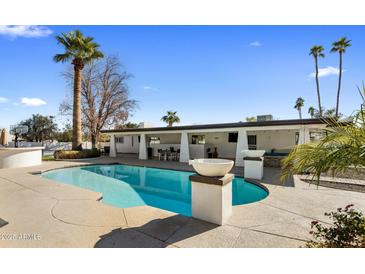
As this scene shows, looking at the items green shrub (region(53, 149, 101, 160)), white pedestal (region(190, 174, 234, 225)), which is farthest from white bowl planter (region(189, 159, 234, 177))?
green shrub (region(53, 149, 101, 160))

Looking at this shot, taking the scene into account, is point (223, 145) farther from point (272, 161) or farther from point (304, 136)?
point (304, 136)

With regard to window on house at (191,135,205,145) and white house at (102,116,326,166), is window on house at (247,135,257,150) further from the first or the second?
window on house at (191,135,205,145)

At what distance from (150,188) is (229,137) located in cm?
1129

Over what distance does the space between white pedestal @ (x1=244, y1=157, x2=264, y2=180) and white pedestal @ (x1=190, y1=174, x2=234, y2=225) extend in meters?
4.94

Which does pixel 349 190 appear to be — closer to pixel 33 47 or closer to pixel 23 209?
pixel 23 209

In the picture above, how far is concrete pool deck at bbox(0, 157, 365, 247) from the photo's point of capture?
126 inches

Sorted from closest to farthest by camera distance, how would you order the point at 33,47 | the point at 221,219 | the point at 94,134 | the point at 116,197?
the point at 221,219 < the point at 116,197 < the point at 33,47 < the point at 94,134

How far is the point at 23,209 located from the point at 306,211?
7.50 metres

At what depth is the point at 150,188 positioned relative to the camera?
896cm

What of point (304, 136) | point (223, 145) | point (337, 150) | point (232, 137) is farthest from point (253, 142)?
point (337, 150)

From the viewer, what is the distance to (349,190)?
679 centimetres

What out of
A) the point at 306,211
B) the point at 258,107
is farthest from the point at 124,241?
the point at 258,107

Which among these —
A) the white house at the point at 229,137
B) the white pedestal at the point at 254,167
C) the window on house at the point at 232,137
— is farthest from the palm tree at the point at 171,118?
the white pedestal at the point at 254,167
